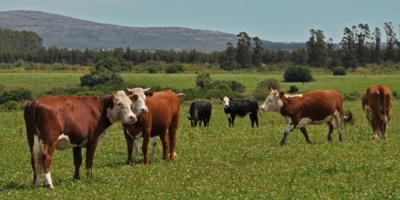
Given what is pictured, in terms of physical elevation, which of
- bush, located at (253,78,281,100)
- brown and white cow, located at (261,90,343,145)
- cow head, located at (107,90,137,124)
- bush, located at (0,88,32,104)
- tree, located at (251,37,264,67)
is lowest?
bush, located at (0,88,32,104)

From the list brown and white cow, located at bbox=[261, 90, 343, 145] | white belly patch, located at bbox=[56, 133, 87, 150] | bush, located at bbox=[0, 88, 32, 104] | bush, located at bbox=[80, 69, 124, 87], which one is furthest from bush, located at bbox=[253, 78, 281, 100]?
white belly patch, located at bbox=[56, 133, 87, 150]

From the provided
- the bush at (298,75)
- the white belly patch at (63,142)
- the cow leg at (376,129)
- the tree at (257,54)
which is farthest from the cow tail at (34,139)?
the tree at (257,54)

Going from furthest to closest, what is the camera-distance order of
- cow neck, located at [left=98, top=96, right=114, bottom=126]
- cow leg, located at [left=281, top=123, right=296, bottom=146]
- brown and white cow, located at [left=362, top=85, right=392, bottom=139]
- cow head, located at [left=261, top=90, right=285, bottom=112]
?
brown and white cow, located at [left=362, top=85, right=392, bottom=139] → cow head, located at [left=261, top=90, right=285, bottom=112] → cow leg, located at [left=281, top=123, right=296, bottom=146] → cow neck, located at [left=98, top=96, right=114, bottom=126]

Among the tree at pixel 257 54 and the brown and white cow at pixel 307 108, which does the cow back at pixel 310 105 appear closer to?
the brown and white cow at pixel 307 108

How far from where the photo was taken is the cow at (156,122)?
800 inches

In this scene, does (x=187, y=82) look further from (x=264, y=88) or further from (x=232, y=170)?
(x=232, y=170)

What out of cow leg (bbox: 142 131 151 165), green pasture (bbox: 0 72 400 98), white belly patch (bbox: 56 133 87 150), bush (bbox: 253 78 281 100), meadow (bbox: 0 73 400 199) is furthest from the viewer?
green pasture (bbox: 0 72 400 98)

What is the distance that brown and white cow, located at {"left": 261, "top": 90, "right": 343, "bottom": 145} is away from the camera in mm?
24984

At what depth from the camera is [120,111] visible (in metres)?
18.4

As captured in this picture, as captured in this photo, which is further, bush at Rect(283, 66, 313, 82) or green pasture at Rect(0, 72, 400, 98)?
bush at Rect(283, 66, 313, 82)

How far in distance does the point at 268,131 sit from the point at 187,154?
8007mm

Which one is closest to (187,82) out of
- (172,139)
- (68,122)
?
(172,139)

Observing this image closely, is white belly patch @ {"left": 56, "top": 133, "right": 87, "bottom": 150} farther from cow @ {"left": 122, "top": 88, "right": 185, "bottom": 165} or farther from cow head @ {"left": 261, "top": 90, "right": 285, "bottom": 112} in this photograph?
cow head @ {"left": 261, "top": 90, "right": 285, "bottom": 112}

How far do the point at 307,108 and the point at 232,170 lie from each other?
24.6 ft
